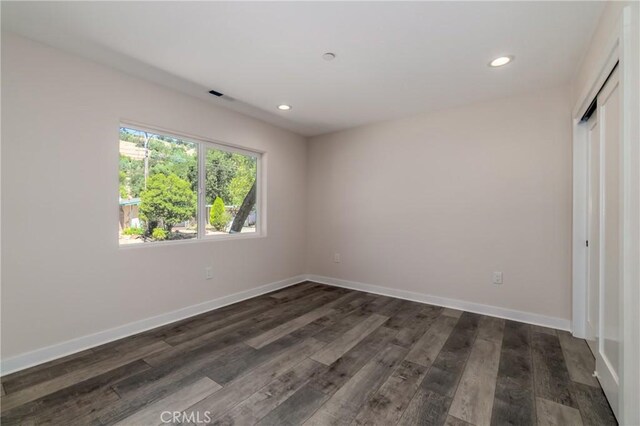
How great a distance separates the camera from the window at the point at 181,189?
262cm

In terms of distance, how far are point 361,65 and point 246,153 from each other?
6.60ft

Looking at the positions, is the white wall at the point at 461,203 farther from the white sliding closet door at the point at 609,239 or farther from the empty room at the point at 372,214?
the white sliding closet door at the point at 609,239

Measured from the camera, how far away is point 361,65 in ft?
7.69

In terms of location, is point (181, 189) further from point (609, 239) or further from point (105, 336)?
point (609, 239)

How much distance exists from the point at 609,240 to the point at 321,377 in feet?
6.69

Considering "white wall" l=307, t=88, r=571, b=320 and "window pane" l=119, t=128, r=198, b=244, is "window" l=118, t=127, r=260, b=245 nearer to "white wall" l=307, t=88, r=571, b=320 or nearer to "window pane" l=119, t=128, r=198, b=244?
"window pane" l=119, t=128, r=198, b=244

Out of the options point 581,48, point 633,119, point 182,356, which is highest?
point 581,48

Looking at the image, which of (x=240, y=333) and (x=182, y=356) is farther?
(x=240, y=333)

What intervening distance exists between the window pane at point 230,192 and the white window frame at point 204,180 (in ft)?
0.15

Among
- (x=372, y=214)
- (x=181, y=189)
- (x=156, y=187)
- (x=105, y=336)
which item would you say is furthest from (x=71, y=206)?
(x=372, y=214)

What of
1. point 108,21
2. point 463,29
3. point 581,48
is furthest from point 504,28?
point 108,21

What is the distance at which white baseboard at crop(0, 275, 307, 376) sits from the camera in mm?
1950

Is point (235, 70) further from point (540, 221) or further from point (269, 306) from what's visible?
point (540, 221)

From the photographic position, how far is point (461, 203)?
323cm
